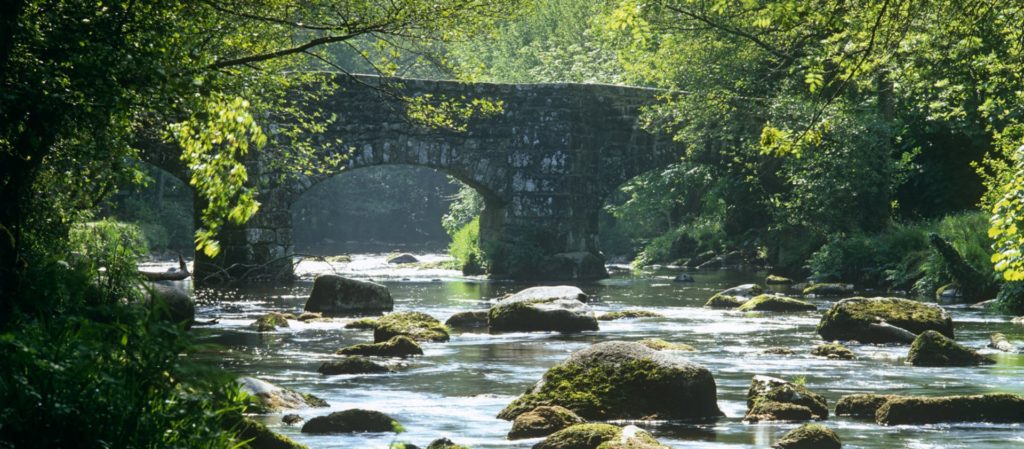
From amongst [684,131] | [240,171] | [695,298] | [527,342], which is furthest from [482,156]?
[240,171]

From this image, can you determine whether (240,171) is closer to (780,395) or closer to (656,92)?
(780,395)

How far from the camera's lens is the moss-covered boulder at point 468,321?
A: 63.9 feet

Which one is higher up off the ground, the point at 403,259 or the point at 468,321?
the point at 403,259

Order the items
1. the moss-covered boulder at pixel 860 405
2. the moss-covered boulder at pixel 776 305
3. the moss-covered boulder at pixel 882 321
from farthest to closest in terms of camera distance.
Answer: the moss-covered boulder at pixel 776 305
the moss-covered boulder at pixel 882 321
the moss-covered boulder at pixel 860 405

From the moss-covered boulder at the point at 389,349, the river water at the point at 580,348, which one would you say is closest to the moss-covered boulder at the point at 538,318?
the river water at the point at 580,348

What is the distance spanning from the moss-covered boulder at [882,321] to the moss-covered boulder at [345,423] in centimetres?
858

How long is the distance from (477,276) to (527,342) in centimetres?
1509

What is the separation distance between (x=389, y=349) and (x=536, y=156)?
1567cm

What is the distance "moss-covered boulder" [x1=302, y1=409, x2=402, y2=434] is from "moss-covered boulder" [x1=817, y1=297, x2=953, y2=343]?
28.2 feet

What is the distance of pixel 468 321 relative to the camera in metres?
19.9

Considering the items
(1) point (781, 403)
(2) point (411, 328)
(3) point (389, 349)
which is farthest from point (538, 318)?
(1) point (781, 403)

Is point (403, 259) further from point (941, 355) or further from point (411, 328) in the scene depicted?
point (941, 355)

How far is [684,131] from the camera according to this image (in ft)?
98.2

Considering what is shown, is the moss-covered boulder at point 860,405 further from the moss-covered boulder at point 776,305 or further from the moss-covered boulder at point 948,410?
the moss-covered boulder at point 776,305
